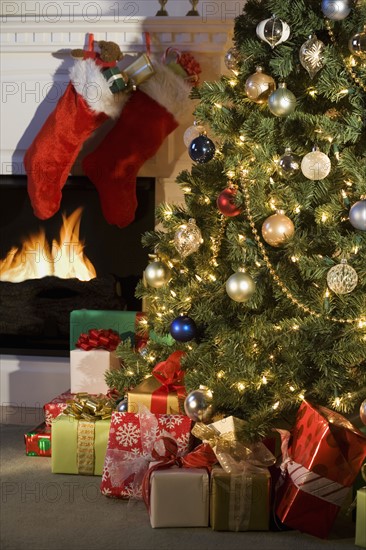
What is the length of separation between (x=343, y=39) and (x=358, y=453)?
115 cm

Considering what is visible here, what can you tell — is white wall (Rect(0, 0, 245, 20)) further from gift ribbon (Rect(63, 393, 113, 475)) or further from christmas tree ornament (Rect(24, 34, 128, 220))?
gift ribbon (Rect(63, 393, 113, 475))

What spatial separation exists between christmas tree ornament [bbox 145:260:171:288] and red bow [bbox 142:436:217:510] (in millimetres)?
498

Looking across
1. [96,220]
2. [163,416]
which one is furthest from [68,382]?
[163,416]

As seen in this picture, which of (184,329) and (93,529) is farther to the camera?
(184,329)

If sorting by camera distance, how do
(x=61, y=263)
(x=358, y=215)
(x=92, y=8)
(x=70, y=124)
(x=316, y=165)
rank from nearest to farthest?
(x=358, y=215) → (x=316, y=165) → (x=70, y=124) → (x=92, y=8) → (x=61, y=263)

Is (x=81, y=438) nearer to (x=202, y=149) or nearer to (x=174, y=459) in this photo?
(x=174, y=459)

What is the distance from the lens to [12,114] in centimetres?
348

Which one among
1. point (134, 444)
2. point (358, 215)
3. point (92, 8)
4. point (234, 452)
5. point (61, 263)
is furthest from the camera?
point (61, 263)

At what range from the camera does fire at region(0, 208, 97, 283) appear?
3570 millimetres

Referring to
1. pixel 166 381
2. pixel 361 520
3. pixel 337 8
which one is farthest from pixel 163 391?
pixel 337 8

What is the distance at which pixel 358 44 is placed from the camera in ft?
7.64

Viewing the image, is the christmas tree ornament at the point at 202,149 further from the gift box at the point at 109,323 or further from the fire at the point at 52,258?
the fire at the point at 52,258

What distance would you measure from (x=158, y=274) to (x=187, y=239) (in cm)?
19

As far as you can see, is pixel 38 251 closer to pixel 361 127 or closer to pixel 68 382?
pixel 68 382
